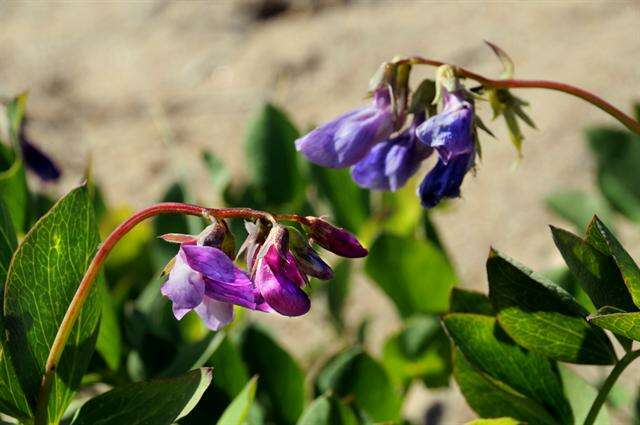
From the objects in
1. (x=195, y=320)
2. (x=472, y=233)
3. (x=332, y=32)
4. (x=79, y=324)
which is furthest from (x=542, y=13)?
(x=79, y=324)

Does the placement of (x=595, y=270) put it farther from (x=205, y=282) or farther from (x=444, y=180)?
(x=205, y=282)

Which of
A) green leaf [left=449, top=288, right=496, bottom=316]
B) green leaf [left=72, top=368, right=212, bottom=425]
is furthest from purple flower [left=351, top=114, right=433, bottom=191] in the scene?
green leaf [left=72, top=368, right=212, bottom=425]

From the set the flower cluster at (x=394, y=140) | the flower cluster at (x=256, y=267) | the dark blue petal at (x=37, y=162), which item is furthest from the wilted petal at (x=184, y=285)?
the dark blue petal at (x=37, y=162)

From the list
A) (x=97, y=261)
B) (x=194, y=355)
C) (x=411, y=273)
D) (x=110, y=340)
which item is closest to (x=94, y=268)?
(x=97, y=261)

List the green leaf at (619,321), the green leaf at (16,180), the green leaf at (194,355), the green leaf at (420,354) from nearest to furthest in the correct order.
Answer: the green leaf at (619,321) < the green leaf at (194,355) < the green leaf at (16,180) < the green leaf at (420,354)

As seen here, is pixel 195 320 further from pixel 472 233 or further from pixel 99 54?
pixel 99 54

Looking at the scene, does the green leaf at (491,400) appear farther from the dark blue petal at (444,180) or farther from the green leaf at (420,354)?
the green leaf at (420,354)
